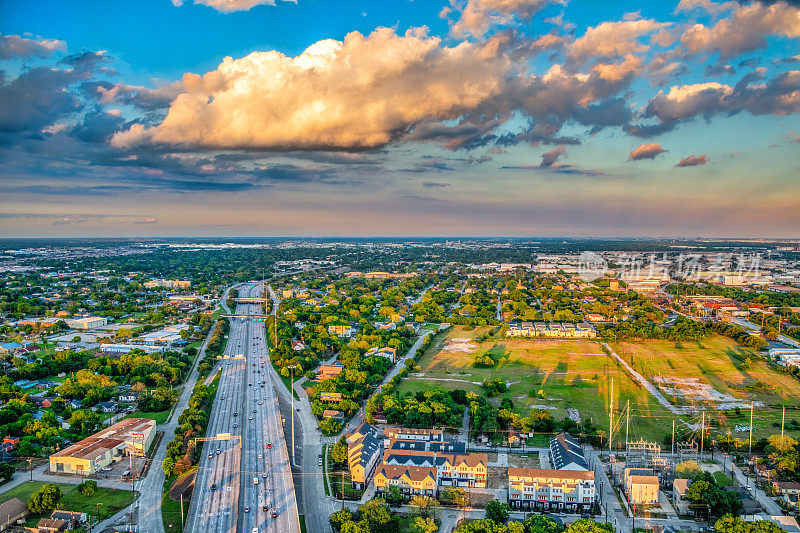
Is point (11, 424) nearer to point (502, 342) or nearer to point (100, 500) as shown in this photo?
point (100, 500)

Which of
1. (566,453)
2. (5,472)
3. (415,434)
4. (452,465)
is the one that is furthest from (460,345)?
(5,472)

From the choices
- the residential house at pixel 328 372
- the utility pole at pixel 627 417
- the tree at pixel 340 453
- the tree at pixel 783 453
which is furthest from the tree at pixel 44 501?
the tree at pixel 783 453

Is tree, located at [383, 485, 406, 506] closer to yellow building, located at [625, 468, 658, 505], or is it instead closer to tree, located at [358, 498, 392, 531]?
tree, located at [358, 498, 392, 531]

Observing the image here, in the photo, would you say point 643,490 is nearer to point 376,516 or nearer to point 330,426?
point 376,516

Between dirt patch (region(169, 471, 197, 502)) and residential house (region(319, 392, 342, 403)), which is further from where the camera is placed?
residential house (region(319, 392, 342, 403))

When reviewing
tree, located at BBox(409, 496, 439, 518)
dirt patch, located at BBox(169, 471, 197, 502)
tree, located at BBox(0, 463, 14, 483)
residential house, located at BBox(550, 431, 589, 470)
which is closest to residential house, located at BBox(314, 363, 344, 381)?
dirt patch, located at BBox(169, 471, 197, 502)

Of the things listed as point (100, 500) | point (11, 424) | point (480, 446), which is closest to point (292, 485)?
point (100, 500)
